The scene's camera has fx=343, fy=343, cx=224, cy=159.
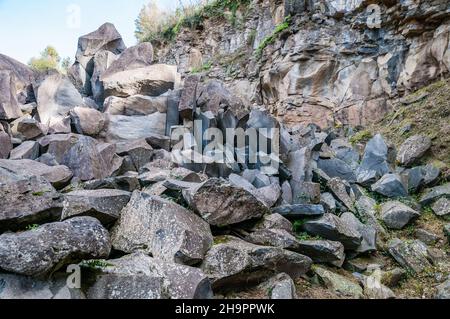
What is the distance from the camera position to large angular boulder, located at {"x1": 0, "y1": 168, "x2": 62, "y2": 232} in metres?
3.99

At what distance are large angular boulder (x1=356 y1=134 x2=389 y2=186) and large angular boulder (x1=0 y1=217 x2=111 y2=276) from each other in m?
5.92

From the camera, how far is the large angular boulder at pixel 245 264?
12.9 feet

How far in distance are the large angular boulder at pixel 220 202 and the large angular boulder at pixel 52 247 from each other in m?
1.26

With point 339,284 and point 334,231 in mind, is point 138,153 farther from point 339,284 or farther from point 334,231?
point 339,284

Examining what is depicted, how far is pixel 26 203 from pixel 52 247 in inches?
42.3

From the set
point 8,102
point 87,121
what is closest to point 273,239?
point 87,121

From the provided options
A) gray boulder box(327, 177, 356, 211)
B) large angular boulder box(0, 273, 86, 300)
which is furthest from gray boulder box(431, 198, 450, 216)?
large angular boulder box(0, 273, 86, 300)

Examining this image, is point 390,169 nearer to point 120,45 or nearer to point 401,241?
point 401,241

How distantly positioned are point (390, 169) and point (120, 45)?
452 inches

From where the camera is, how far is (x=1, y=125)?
820 cm

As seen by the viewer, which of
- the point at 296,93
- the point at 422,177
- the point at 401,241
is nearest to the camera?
the point at 401,241

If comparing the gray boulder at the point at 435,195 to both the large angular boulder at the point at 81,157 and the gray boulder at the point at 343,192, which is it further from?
the large angular boulder at the point at 81,157

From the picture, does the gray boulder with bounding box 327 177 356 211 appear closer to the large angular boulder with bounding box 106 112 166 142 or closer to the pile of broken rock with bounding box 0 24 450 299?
the pile of broken rock with bounding box 0 24 450 299
